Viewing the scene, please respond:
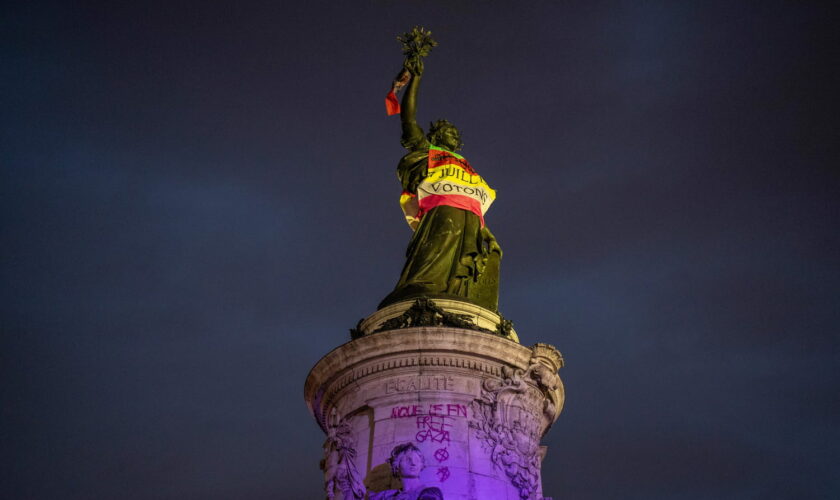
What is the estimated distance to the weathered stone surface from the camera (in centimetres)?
1376

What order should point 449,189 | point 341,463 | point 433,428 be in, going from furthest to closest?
point 449,189 → point 341,463 → point 433,428

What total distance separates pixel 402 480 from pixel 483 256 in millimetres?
6427

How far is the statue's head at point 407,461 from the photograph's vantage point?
13.3m

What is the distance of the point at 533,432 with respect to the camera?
15.1m

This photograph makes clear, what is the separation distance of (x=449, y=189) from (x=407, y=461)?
7.49 metres

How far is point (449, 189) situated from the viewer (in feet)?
62.1

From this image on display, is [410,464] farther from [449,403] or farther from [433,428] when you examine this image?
[449,403]

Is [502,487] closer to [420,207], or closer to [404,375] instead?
[404,375]

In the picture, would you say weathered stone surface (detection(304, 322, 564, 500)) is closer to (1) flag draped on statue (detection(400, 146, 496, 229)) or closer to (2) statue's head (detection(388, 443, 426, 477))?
(2) statue's head (detection(388, 443, 426, 477))

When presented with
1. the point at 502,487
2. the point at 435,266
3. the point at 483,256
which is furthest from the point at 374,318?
the point at 502,487

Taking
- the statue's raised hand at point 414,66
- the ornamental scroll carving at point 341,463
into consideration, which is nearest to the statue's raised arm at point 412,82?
the statue's raised hand at point 414,66

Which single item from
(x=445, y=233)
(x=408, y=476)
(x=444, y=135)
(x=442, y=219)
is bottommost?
(x=408, y=476)

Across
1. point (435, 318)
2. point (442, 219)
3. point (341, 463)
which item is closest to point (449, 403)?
point (435, 318)

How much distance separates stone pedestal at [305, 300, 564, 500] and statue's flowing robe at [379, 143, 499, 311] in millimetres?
1389
